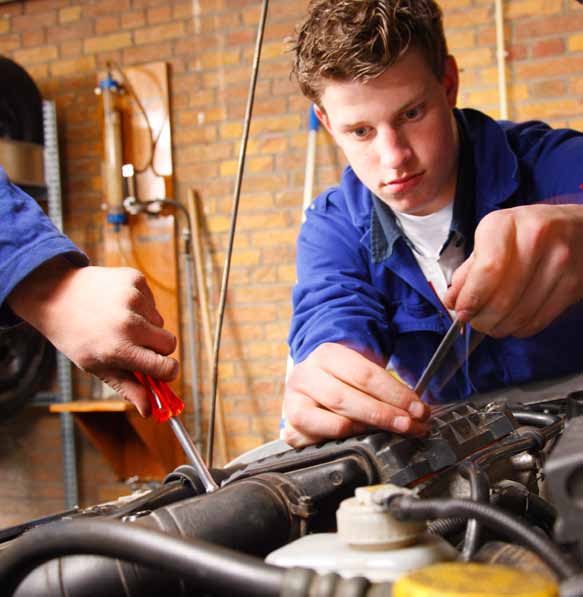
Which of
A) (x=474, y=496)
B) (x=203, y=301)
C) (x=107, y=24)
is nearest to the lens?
(x=474, y=496)

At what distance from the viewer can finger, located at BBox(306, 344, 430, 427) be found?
71 cm

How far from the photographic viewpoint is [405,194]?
Result: 1.26 meters

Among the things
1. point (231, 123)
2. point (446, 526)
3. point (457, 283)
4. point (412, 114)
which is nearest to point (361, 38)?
point (412, 114)

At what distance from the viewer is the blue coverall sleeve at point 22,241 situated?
2.40 ft

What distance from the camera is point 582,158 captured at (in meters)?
1.23

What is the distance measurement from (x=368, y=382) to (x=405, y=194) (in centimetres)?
55

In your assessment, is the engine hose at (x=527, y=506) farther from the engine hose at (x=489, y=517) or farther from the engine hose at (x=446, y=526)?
the engine hose at (x=489, y=517)

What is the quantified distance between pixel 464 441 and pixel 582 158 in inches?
29.5

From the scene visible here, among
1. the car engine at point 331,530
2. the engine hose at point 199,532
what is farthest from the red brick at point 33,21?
the engine hose at point 199,532

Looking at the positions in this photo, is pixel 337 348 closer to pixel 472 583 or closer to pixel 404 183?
pixel 404 183

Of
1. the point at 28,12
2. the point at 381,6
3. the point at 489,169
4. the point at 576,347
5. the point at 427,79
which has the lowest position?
the point at 576,347

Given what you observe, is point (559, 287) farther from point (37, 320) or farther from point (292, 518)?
point (37, 320)

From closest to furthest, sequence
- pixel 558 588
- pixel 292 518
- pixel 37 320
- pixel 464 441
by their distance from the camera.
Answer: pixel 558 588, pixel 292 518, pixel 464 441, pixel 37 320

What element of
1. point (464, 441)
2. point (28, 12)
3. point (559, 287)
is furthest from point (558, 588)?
point (28, 12)
